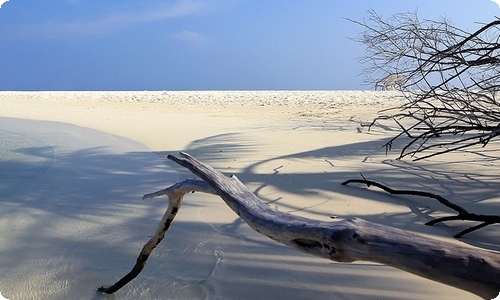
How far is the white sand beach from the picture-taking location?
3.08 meters

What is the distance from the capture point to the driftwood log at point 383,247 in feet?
4.75

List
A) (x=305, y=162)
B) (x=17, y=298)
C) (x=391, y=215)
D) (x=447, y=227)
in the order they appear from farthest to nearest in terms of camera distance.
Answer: (x=305, y=162) → (x=391, y=215) → (x=447, y=227) → (x=17, y=298)

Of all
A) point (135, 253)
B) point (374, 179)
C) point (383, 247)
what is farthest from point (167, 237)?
point (374, 179)

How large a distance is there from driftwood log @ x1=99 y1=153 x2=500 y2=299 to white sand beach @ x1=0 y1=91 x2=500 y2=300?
107 centimetres

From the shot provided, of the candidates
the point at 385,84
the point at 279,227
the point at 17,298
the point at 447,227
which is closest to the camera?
the point at 279,227

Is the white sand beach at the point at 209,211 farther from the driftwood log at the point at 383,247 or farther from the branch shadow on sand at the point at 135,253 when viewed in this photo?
the driftwood log at the point at 383,247

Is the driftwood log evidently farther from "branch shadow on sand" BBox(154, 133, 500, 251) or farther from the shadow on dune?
"branch shadow on sand" BBox(154, 133, 500, 251)

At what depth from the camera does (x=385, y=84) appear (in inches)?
180

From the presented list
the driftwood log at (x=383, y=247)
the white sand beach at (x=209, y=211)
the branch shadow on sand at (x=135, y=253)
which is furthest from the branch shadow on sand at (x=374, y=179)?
the driftwood log at (x=383, y=247)

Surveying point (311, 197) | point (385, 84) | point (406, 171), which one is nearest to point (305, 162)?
point (406, 171)

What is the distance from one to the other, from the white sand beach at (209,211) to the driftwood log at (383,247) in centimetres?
107

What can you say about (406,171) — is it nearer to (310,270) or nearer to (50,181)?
(310,270)

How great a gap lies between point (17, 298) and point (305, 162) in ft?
14.9

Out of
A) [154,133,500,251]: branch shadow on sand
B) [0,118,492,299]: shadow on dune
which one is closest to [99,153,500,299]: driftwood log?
[0,118,492,299]: shadow on dune
